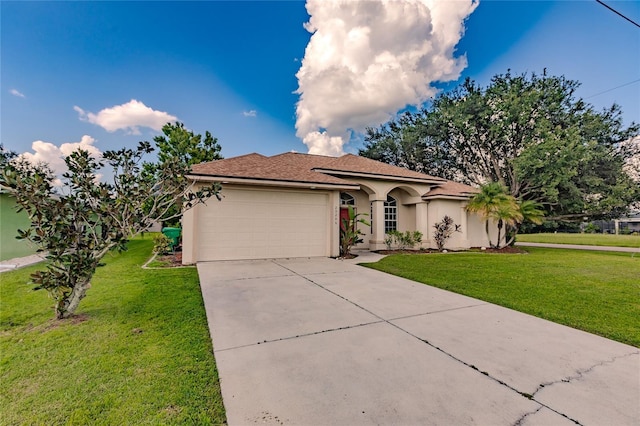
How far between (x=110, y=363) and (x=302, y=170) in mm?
9678

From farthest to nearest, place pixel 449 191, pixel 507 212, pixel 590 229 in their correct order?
pixel 590 229
pixel 449 191
pixel 507 212

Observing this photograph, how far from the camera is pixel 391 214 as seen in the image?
1558cm

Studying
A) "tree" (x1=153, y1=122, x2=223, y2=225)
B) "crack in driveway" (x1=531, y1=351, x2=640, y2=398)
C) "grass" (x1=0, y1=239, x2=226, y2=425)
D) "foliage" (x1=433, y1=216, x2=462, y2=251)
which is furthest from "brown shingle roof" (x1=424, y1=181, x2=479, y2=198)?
"tree" (x1=153, y1=122, x2=223, y2=225)

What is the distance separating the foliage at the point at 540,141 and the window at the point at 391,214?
27.4ft

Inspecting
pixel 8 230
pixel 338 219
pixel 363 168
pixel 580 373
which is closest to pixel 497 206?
pixel 363 168

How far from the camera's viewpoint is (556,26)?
35.3 ft

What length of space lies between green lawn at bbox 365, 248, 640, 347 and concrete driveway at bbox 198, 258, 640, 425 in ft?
2.14

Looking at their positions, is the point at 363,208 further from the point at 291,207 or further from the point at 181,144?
the point at 181,144

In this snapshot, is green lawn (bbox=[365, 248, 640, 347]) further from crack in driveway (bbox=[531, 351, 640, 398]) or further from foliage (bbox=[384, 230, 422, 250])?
foliage (bbox=[384, 230, 422, 250])

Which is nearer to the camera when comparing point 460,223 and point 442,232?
point 442,232

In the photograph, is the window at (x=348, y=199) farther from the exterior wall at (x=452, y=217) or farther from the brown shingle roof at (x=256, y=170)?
the exterior wall at (x=452, y=217)

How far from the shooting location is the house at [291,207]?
945cm

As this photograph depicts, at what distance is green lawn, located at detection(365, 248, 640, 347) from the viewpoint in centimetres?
436

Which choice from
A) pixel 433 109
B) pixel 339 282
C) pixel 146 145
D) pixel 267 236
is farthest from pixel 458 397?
pixel 433 109
